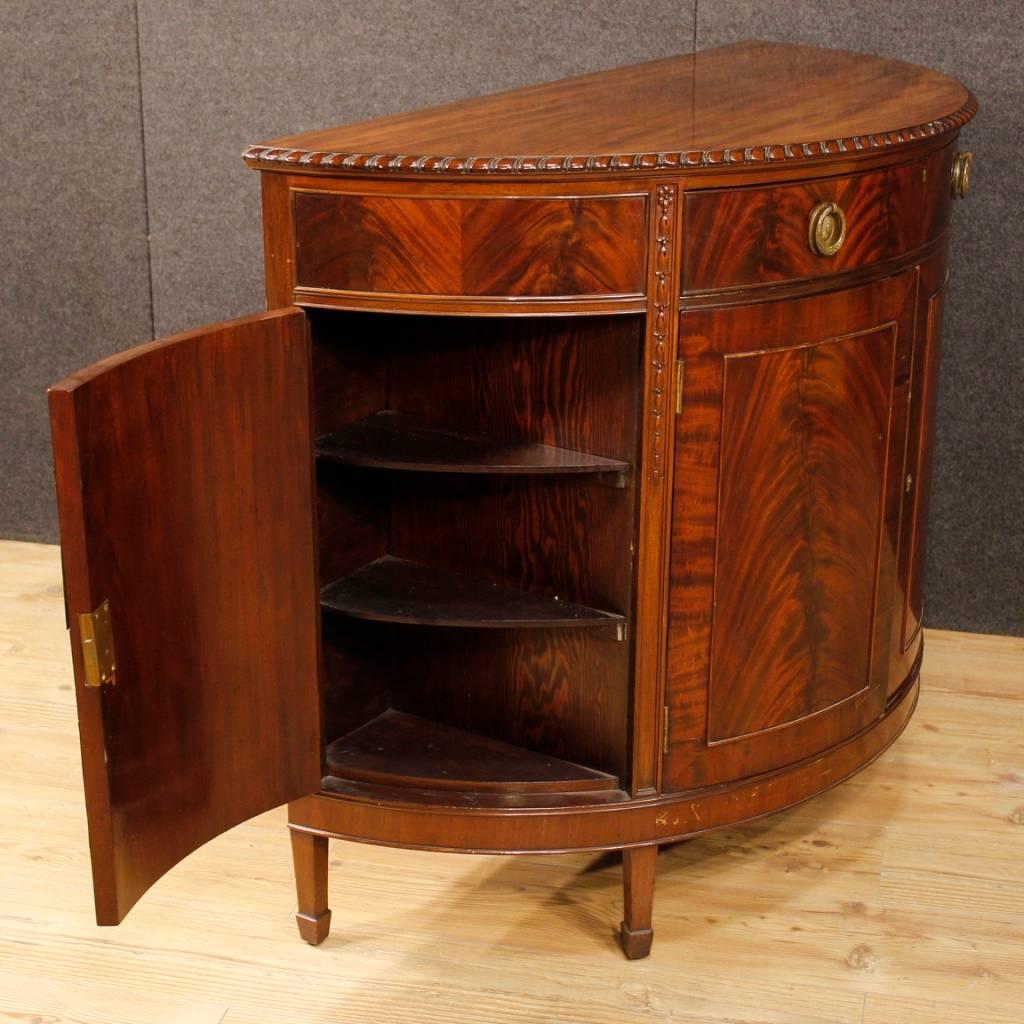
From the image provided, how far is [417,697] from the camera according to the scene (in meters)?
1.95

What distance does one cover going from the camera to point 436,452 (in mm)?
1727

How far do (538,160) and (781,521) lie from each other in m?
0.48

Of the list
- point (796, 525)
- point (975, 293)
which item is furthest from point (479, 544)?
point (975, 293)

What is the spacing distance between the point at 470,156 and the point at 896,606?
0.79 metres

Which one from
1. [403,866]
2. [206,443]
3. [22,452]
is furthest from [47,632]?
[206,443]

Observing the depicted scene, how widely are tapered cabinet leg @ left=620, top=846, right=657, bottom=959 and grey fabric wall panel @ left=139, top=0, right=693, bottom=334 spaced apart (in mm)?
1257

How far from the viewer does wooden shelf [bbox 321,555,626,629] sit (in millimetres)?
1735

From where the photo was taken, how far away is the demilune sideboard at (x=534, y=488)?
1.45 meters

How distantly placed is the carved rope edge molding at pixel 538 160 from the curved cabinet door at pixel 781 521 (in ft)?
0.50

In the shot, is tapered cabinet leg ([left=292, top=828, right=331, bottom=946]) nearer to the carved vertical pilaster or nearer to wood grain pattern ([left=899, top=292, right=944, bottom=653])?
the carved vertical pilaster

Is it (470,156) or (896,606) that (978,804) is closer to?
(896,606)

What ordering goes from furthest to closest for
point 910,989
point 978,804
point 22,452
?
point 22,452 → point 978,804 → point 910,989

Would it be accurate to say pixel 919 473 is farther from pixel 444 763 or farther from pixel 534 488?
pixel 444 763

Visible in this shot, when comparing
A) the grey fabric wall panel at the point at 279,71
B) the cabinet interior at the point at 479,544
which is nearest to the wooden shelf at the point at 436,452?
the cabinet interior at the point at 479,544
